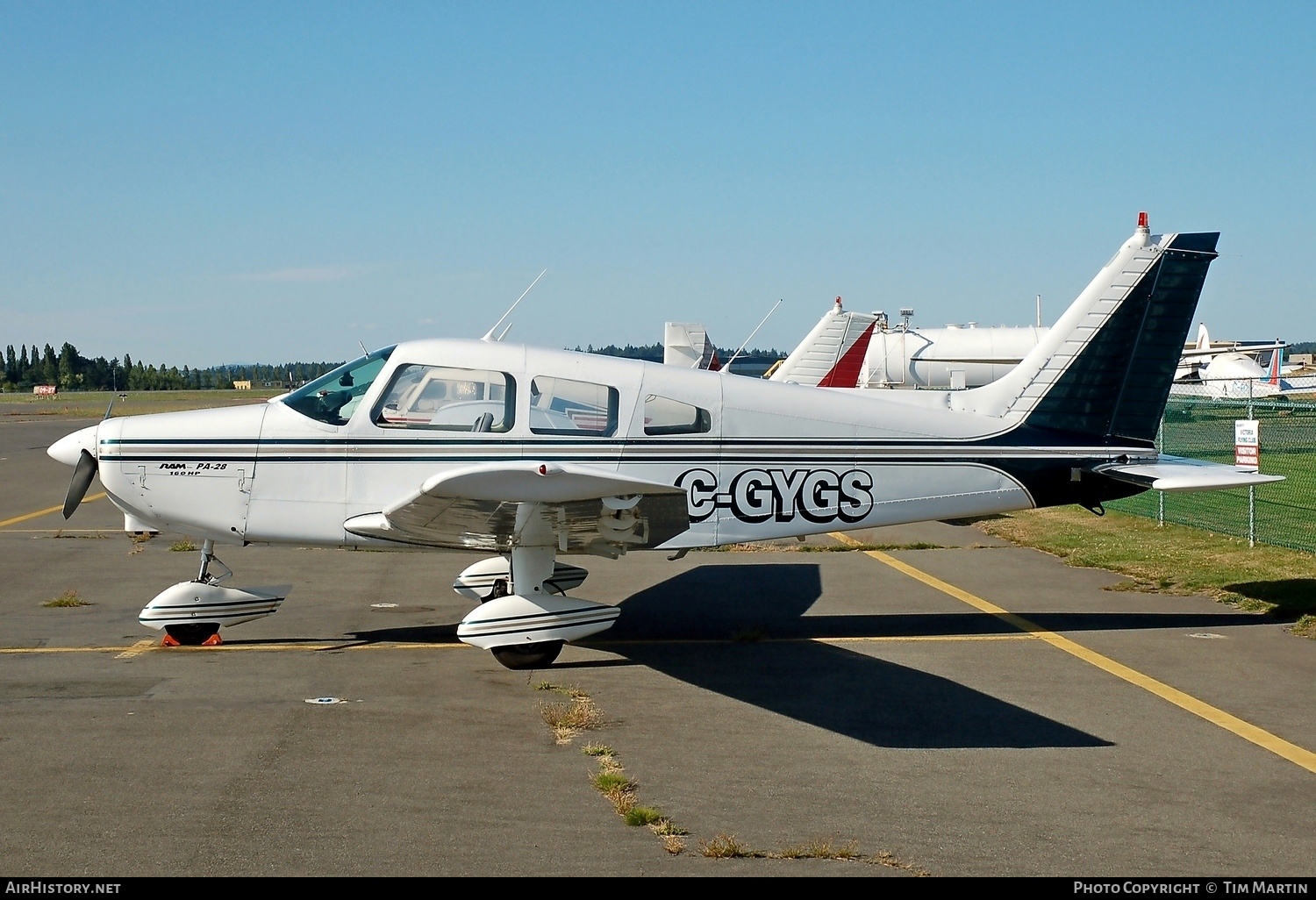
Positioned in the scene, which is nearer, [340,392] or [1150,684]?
[1150,684]

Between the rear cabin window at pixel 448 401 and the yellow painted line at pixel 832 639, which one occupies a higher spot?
the rear cabin window at pixel 448 401

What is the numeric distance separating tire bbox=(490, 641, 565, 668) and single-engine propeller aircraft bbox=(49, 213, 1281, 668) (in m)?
0.01

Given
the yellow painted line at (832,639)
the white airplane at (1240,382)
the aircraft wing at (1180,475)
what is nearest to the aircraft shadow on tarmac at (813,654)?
the yellow painted line at (832,639)

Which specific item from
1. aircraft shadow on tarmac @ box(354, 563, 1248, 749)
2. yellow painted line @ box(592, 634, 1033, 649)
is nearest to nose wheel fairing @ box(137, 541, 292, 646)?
aircraft shadow on tarmac @ box(354, 563, 1248, 749)

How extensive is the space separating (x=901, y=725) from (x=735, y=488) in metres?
2.49

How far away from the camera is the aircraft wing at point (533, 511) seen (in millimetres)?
6570

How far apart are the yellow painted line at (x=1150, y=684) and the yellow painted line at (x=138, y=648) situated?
681cm

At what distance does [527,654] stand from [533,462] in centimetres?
136

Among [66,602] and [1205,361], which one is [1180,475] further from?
[1205,361]

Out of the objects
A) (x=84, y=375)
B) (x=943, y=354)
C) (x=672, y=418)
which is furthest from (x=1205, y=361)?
(x=84, y=375)

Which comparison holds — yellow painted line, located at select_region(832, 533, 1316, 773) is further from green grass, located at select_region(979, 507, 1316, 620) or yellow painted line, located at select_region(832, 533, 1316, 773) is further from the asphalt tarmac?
green grass, located at select_region(979, 507, 1316, 620)

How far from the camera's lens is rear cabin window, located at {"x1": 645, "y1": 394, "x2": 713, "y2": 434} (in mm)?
8445

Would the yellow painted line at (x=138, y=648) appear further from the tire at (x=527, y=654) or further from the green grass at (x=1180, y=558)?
the green grass at (x=1180, y=558)

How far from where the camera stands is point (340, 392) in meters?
8.38
